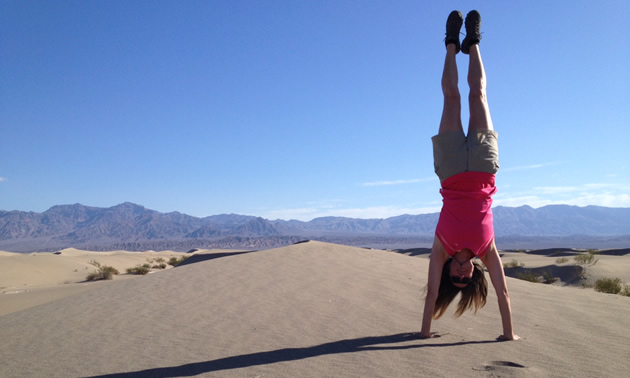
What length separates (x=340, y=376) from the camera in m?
3.26

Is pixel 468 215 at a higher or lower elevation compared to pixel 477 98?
lower

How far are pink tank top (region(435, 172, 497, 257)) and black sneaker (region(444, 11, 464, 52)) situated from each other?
1603 millimetres

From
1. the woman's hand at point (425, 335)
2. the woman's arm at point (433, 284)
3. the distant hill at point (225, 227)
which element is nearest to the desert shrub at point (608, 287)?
the woman's hand at point (425, 335)

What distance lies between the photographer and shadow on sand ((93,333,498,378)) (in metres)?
3.59

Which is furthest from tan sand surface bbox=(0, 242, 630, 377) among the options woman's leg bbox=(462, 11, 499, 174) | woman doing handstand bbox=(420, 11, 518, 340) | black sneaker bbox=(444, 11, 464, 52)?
black sneaker bbox=(444, 11, 464, 52)

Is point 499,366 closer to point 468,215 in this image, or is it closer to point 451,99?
point 468,215

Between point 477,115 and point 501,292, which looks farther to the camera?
point 477,115

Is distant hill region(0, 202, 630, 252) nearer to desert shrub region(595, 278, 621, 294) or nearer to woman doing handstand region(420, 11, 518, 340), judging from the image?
desert shrub region(595, 278, 621, 294)

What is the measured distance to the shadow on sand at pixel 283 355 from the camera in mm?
3594

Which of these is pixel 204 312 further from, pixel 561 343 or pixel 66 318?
pixel 561 343

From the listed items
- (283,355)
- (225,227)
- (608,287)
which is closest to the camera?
(283,355)

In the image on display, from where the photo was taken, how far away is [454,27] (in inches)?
182

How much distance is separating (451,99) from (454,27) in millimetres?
913

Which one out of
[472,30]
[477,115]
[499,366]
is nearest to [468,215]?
[477,115]
